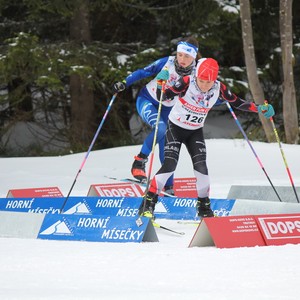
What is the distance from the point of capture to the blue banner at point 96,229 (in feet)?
22.3

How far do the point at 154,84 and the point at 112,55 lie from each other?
6136 millimetres

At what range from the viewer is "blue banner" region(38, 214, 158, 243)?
679 cm

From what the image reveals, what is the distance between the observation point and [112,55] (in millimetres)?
15508

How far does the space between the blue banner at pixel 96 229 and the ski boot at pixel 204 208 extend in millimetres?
1022

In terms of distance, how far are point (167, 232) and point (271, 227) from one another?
1.31m

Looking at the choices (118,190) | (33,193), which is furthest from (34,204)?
(118,190)

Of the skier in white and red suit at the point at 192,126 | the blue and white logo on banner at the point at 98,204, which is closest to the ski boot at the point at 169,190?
the blue and white logo on banner at the point at 98,204

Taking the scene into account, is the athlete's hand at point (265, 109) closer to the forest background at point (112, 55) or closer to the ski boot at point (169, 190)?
the ski boot at point (169, 190)

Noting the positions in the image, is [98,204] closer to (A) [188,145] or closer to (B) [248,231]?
(A) [188,145]

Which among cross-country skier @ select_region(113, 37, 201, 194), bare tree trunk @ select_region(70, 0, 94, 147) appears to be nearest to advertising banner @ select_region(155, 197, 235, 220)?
cross-country skier @ select_region(113, 37, 201, 194)

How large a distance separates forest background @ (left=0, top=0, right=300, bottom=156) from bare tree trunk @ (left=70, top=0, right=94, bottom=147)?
0.06 ft

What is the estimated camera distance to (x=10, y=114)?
18.2 m

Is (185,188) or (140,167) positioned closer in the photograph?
(140,167)

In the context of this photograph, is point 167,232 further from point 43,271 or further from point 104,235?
point 43,271
